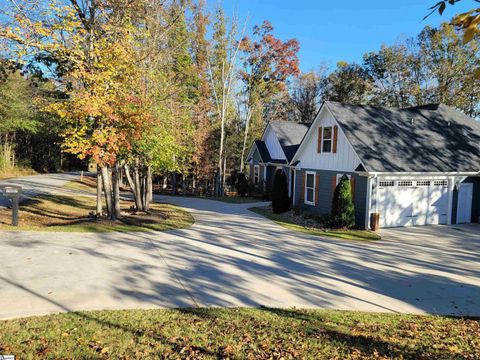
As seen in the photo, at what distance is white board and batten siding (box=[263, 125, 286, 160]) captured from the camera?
95.5ft

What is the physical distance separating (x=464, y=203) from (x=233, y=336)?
1691 centimetres

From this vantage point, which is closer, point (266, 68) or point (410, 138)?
point (410, 138)

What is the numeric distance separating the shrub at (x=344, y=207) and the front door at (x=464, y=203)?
234 inches

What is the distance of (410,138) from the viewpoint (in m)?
18.2

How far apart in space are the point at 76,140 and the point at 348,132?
11441 mm

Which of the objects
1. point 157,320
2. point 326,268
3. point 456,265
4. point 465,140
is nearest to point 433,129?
point 465,140

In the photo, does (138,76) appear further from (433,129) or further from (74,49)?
(433,129)

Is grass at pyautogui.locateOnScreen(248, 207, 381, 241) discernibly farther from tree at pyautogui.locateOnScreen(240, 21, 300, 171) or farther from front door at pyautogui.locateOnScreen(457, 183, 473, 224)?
tree at pyautogui.locateOnScreen(240, 21, 300, 171)

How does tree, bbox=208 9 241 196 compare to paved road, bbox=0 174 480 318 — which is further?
tree, bbox=208 9 241 196

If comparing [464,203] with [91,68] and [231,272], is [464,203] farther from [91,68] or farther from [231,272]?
[91,68]

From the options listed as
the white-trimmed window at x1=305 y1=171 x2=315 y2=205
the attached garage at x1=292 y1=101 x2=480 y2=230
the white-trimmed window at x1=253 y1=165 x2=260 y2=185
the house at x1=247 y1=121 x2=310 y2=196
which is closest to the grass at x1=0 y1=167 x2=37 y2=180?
the white-trimmed window at x1=253 y1=165 x2=260 y2=185

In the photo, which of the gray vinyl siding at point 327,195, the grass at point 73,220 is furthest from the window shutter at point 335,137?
the grass at point 73,220

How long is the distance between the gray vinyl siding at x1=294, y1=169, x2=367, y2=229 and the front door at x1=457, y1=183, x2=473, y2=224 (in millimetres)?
5279

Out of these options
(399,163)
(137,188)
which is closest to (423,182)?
(399,163)
